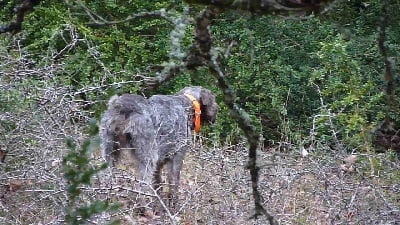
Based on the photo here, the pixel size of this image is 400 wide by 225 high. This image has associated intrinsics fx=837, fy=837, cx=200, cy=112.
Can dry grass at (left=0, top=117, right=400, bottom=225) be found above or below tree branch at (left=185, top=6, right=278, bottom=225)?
below

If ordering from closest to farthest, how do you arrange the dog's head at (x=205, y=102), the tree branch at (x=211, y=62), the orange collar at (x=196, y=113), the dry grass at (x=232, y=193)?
1. the tree branch at (x=211, y=62)
2. the dry grass at (x=232, y=193)
3. the orange collar at (x=196, y=113)
4. the dog's head at (x=205, y=102)

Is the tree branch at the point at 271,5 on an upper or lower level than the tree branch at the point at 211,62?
upper

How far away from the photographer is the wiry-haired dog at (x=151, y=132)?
7465 millimetres

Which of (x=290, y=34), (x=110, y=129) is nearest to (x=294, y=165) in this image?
(x=110, y=129)

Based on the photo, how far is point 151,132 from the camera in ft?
25.4

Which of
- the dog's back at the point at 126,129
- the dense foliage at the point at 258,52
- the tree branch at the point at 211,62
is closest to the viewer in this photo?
the tree branch at the point at 211,62

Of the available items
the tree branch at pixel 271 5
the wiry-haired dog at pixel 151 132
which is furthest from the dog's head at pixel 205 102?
the tree branch at pixel 271 5

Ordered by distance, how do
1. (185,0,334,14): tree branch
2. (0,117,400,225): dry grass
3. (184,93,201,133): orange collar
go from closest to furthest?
(185,0,334,14): tree branch → (0,117,400,225): dry grass → (184,93,201,133): orange collar

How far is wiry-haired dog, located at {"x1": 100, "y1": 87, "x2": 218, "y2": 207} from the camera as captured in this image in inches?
294

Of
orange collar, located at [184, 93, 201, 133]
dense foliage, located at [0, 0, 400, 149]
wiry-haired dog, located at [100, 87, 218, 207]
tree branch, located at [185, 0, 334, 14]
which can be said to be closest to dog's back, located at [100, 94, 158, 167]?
wiry-haired dog, located at [100, 87, 218, 207]

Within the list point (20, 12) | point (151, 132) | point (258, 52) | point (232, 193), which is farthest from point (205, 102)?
point (20, 12)

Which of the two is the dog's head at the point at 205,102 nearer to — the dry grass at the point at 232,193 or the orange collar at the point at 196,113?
the orange collar at the point at 196,113

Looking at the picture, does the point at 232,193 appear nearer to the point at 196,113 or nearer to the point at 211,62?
the point at 196,113

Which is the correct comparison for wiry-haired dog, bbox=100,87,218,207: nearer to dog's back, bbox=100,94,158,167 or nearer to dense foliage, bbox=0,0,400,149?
dog's back, bbox=100,94,158,167
